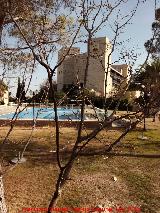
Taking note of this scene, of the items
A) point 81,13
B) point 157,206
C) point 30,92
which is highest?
point 81,13

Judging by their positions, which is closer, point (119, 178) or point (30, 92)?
point (30, 92)

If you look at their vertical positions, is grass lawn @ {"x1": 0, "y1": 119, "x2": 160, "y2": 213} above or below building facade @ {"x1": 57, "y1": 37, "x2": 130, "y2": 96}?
below

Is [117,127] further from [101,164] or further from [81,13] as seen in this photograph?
[81,13]

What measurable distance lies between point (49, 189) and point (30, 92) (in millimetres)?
5616

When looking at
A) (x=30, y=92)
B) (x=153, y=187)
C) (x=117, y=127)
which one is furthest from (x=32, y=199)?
(x=117, y=127)

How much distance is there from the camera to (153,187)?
33.4 feet

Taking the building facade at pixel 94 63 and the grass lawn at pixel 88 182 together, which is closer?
the building facade at pixel 94 63

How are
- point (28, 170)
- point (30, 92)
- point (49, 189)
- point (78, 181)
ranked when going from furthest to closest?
point (28, 170), point (78, 181), point (49, 189), point (30, 92)

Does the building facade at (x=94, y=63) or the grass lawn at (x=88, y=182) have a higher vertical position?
the building facade at (x=94, y=63)

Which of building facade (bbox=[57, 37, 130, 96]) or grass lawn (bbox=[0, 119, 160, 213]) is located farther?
grass lawn (bbox=[0, 119, 160, 213])

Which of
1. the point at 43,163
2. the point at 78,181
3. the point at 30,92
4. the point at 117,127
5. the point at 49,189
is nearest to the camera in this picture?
the point at 30,92

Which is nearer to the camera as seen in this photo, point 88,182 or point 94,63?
point 94,63

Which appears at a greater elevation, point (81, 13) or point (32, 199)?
point (81, 13)

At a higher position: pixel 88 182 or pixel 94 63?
pixel 94 63
